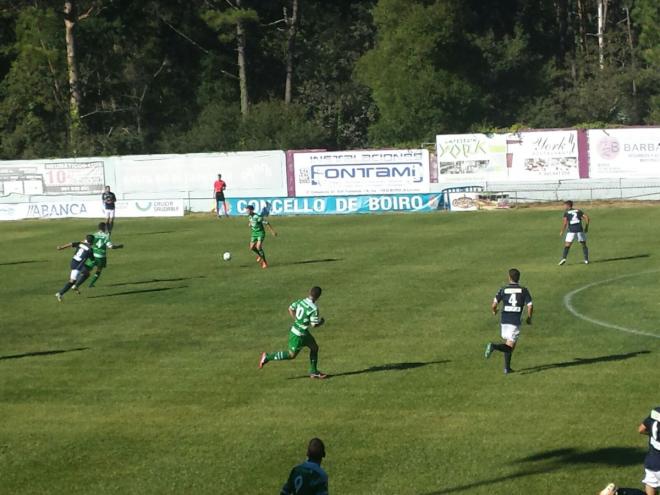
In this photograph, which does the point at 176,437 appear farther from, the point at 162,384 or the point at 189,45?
the point at 189,45

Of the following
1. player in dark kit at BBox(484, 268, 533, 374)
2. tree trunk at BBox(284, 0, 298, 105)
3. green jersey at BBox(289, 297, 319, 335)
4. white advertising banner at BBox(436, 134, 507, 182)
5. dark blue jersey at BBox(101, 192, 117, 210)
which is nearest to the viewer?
green jersey at BBox(289, 297, 319, 335)

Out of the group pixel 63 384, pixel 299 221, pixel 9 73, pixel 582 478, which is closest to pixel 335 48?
pixel 9 73

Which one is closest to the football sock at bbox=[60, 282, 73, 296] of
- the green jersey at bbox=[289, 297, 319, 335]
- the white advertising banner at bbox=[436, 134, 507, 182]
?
the green jersey at bbox=[289, 297, 319, 335]

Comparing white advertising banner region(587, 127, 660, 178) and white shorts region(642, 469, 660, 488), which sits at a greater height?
white advertising banner region(587, 127, 660, 178)

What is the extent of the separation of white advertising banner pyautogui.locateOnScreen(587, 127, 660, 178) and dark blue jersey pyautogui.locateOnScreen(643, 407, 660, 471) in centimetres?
5049

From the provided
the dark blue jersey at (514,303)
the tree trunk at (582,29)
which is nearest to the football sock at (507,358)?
the dark blue jersey at (514,303)

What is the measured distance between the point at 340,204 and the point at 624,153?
15.7m

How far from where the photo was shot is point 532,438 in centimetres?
1986

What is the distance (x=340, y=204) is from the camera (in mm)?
64625

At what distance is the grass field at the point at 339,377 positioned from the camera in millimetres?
18672

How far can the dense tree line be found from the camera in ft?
273

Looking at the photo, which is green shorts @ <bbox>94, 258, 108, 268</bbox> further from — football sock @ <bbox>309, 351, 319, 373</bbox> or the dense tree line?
the dense tree line

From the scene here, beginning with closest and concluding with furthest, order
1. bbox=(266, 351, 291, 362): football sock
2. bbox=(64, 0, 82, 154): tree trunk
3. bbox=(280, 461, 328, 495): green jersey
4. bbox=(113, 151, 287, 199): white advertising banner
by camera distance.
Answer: bbox=(280, 461, 328, 495): green jersey → bbox=(266, 351, 291, 362): football sock → bbox=(113, 151, 287, 199): white advertising banner → bbox=(64, 0, 82, 154): tree trunk

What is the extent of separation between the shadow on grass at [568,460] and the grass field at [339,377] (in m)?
0.05
